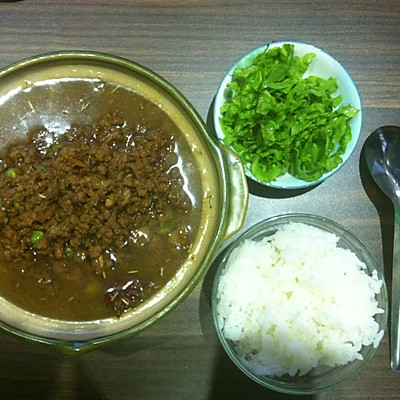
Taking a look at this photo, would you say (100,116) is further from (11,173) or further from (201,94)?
(201,94)

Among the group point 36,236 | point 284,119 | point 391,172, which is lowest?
point 391,172

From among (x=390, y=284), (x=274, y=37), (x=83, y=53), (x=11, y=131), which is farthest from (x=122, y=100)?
(x=390, y=284)

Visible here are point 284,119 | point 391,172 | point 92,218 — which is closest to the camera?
point 92,218

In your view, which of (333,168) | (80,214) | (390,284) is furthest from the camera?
(390,284)

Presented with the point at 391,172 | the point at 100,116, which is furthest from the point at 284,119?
the point at 100,116

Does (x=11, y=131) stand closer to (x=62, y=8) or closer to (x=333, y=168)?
(x=62, y=8)

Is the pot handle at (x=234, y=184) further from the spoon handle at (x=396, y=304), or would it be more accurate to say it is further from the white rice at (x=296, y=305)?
the spoon handle at (x=396, y=304)
